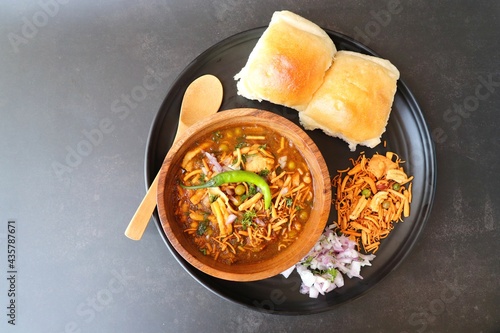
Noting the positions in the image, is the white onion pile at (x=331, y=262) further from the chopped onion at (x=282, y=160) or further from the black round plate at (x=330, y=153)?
the chopped onion at (x=282, y=160)

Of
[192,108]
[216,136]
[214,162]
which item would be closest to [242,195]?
[214,162]

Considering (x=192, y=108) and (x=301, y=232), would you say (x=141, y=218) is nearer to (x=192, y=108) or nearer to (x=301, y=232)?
(x=192, y=108)

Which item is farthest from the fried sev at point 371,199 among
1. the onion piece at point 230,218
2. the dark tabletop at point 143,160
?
the onion piece at point 230,218

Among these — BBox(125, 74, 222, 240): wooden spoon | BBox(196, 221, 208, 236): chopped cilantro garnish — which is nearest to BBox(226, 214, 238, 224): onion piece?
BBox(196, 221, 208, 236): chopped cilantro garnish

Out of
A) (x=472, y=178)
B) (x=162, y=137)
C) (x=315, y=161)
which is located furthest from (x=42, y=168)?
(x=472, y=178)

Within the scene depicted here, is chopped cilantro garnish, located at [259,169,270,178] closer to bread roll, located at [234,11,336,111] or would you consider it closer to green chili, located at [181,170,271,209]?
green chili, located at [181,170,271,209]
